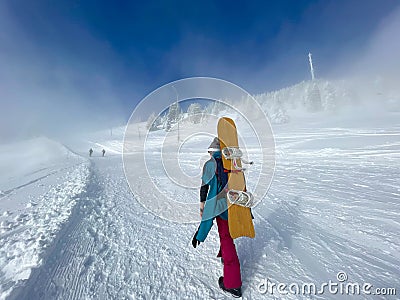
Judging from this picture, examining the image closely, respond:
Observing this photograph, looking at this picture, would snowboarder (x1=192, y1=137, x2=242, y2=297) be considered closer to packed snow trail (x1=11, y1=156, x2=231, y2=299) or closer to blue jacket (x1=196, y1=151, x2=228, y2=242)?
blue jacket (x1=196, y1=151, x2=228, y2=242)

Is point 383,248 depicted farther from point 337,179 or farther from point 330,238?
point 337,179

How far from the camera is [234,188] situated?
226 centimetres

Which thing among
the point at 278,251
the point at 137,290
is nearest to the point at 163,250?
the point at 137,290

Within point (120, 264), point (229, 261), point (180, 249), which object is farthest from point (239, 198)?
point (120, 264)

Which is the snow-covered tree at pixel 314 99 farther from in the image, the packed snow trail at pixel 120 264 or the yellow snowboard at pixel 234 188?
the yellow snowboard at pixel 234 188

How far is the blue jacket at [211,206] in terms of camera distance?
2.29 m

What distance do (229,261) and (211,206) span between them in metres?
0.67

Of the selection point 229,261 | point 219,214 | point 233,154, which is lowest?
point 229,261

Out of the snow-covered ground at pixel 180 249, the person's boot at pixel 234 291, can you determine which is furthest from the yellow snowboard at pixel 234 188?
the snow-covered ground at pixel 180 249

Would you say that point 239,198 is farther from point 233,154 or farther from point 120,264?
point 120,264

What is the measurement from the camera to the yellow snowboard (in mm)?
2203

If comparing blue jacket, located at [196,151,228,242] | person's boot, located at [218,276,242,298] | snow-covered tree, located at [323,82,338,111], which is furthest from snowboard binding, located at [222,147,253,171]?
snow-covered tree, located at [323,82,338,111]

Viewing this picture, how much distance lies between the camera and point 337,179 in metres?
7.09

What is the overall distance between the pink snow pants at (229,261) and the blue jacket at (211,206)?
12 centimetres
